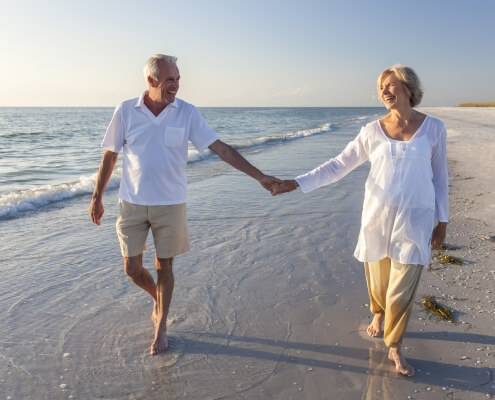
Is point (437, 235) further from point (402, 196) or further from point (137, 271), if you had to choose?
point (137, 271)

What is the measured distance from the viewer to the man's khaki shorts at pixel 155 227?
3479mm

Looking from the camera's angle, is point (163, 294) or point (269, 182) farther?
point (269, 182)

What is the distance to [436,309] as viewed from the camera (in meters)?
4.09

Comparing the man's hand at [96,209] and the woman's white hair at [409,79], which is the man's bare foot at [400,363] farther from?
the man's hand at [96,209]

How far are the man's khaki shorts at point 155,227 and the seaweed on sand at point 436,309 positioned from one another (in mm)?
2270

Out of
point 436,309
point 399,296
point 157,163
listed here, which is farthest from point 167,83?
point 436,309

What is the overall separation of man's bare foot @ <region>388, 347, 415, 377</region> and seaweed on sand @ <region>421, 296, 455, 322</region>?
0.87 metres

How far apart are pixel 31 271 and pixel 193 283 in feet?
6.20

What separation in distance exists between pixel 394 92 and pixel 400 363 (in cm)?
192

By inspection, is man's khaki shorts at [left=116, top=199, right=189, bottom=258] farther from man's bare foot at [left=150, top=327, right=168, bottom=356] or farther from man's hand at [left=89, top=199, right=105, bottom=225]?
man's bare foot at [left=150, top=327, right=168, bottom=356]

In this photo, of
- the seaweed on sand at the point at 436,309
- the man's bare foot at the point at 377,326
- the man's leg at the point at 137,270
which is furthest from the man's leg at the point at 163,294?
the seaweed on sand at the point at 436,309

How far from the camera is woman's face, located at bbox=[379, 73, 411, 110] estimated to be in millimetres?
3260

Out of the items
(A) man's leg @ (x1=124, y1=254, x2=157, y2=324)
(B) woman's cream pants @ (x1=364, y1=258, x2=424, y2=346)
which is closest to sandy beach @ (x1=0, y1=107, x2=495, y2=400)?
(B) woman's cream pants @ (x1=364, y1=258, x2=424, y2=346)

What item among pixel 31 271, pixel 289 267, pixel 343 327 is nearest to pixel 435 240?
pixel 343 327
